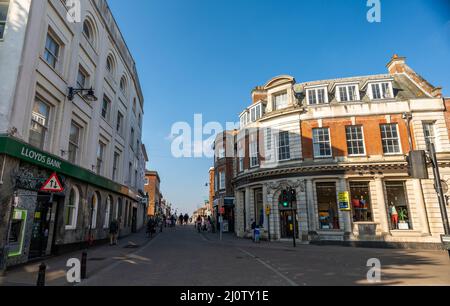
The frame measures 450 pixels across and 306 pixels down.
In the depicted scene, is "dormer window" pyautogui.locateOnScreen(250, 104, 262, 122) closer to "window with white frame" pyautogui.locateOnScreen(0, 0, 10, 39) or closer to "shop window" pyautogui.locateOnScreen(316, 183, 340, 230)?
"shop window" pyautogui.locateOnScreen(316, 183, 340, 230)

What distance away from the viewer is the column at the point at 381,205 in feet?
62.8

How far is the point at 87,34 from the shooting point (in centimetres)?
1659

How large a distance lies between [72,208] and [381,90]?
79.6 ft

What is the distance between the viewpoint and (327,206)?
20.8 m

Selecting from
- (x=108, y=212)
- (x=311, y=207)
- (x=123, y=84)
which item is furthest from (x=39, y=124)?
(x=311, y=207)

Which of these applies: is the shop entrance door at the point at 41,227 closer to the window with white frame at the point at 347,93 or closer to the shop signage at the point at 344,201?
the shop signage at the point at 344,201

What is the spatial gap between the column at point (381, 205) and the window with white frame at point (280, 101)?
9895mm

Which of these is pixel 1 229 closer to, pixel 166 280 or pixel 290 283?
pixel 166 280

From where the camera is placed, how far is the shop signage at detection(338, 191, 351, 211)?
19.8m

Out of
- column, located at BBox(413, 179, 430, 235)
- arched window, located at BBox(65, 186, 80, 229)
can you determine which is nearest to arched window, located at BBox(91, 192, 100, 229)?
arched window, located at BBox(65, 186, 80, 229)

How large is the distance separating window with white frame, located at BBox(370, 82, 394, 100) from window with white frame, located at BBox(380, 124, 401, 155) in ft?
8.73

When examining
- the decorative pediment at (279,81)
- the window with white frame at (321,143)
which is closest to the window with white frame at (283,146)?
the window with white frame at (321,143)

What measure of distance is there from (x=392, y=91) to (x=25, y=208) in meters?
25.5
